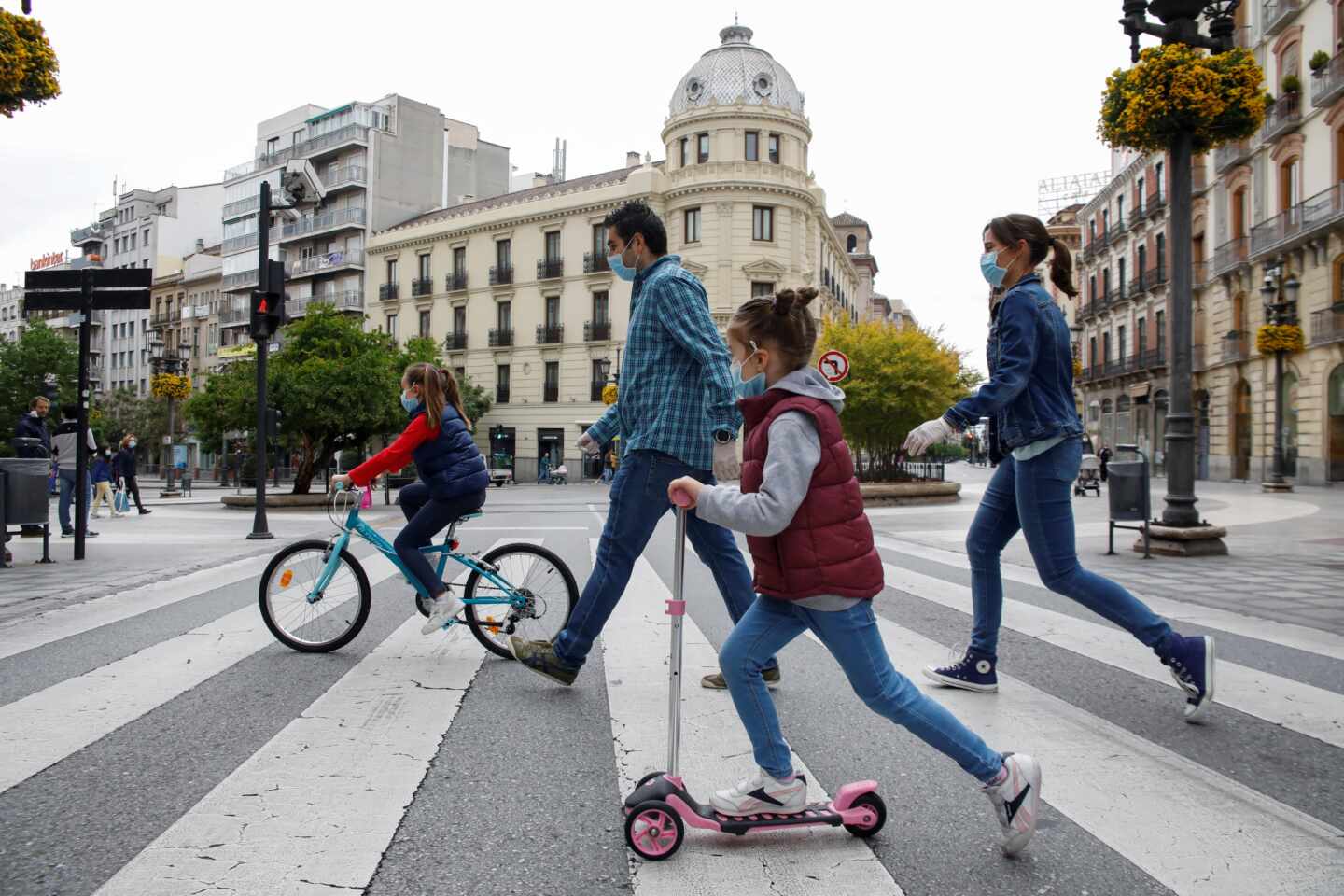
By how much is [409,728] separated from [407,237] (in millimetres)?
53784

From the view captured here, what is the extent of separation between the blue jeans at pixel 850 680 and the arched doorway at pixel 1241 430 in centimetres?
3579

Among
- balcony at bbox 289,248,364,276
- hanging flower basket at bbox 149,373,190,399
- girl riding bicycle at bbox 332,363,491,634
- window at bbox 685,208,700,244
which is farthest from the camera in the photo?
balcony at bbox 289,248,364,276

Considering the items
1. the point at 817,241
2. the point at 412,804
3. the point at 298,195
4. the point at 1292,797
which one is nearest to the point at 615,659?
the point at 412,804

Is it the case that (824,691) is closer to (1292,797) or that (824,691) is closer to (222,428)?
(1292,797)

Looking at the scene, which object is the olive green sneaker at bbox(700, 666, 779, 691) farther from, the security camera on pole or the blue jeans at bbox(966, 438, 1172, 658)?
the security camera on pole

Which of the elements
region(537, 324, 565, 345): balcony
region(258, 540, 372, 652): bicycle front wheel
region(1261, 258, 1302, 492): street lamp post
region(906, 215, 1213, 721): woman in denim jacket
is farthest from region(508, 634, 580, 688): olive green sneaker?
region(537, 324, 565, 345): balcony

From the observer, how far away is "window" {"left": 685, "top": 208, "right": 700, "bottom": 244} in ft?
143

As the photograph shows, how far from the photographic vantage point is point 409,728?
3693 mm

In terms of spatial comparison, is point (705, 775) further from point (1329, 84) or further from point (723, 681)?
point (1329, 84)

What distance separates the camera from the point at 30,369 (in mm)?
56594

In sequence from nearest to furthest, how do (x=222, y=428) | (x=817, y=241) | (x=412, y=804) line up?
(x=412, y=804), (x=222, y=428), (x=817, y=241)

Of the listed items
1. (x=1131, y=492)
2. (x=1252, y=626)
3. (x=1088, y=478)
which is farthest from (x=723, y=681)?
(x=1088, y=478)

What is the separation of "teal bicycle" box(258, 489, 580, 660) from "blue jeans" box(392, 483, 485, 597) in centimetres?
8

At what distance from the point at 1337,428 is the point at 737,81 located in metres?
28.0
